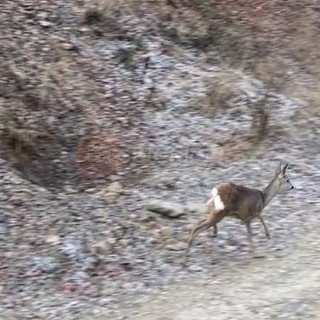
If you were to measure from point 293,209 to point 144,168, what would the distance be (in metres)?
2.38

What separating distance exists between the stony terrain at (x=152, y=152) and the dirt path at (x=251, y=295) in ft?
0.07

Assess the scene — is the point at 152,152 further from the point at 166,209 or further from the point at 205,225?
the point at 205,225

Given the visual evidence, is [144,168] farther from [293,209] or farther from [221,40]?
[221,40]

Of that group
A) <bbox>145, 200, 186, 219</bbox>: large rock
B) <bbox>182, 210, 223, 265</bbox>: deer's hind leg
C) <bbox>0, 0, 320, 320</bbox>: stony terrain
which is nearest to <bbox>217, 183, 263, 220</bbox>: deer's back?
<bbox>182, 210, 223, 265</bbox>: deer's hind leg

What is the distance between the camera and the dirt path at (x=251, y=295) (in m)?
7.12

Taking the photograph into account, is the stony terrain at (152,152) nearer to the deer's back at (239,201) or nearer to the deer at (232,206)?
the deer at (232,206)

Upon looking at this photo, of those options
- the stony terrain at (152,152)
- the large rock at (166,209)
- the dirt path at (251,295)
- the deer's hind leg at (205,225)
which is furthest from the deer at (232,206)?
the large rock at (166,209)

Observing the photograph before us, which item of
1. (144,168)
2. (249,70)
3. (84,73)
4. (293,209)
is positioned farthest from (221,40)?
(293,209)

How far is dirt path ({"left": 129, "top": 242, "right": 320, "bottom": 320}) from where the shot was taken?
23.4ft

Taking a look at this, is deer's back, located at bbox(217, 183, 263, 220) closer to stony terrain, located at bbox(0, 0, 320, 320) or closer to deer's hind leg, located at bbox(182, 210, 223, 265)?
deer's hind leg, located at bbox(182, 210, 223, 265)

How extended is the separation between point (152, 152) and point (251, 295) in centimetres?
437

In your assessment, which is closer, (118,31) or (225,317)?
(225,317)

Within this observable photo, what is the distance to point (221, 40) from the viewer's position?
1455 cm

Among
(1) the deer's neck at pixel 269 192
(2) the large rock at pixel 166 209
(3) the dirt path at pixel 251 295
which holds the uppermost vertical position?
(1) the deer's neck at pixel 269 192
